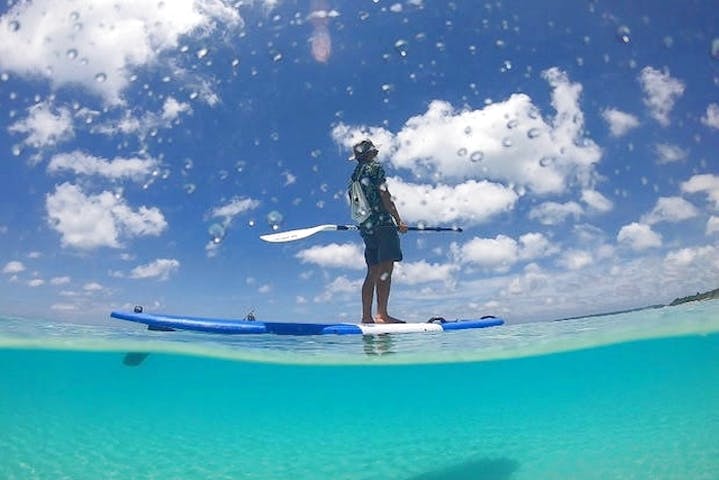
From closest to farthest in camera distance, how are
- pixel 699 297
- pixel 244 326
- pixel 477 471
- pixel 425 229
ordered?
pixel 244 326, pixel 477 471, pixel 425 229, pixel 699 297

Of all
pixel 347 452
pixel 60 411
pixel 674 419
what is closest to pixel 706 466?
pixel 674 419

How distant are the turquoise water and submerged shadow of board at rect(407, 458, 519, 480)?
6cm

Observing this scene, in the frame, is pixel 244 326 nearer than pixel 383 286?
Yes

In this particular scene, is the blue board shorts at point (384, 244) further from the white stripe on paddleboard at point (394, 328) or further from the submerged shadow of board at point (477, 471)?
the submerged shadow of board at point (477, 471)

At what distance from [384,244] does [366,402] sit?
17.2 metres

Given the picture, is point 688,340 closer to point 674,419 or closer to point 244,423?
A: point 674,419

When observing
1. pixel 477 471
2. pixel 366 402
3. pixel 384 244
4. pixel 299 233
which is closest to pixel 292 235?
pixel 299 233

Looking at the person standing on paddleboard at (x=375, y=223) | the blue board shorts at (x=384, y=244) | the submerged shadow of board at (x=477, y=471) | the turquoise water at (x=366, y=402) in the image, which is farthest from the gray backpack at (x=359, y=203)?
the submerged shadow of board at (x=477, y=471)

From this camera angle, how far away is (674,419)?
978 centimetres

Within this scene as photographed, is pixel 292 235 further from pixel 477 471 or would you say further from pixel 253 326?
pixel 477 471

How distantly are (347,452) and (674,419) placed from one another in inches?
295

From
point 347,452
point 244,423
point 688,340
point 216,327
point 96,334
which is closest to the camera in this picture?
point 216,327

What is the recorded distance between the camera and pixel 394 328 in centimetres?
675

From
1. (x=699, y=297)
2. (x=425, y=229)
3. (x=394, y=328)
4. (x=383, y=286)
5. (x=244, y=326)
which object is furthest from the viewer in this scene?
(x=699, y=297)
